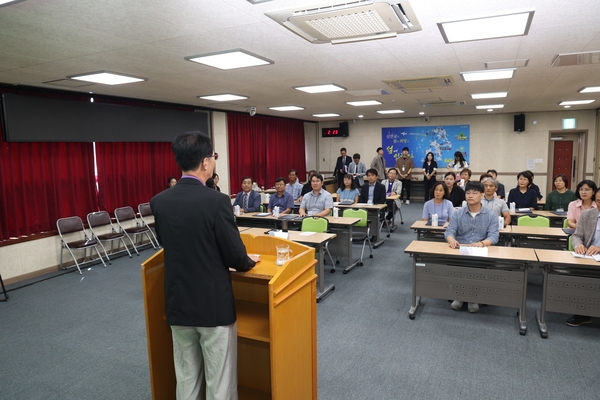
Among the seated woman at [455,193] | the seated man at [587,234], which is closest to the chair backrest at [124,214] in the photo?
the seated woman at [455,193]

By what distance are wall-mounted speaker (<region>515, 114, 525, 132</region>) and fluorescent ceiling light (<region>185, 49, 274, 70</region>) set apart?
33.0 feet

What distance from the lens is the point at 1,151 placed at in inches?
223

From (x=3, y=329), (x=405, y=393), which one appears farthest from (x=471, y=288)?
(x=3, y=329)

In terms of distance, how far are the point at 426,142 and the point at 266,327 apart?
12.1 m

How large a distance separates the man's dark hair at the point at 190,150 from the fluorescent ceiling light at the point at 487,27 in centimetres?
240

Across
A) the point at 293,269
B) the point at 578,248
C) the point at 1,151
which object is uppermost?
the point at 1,151

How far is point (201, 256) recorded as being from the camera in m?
1.97

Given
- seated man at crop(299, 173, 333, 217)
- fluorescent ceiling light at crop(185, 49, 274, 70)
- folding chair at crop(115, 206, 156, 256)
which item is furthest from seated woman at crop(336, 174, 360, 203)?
folding chair at crop(115, 206, 156, 256)

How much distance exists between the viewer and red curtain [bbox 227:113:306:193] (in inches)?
404

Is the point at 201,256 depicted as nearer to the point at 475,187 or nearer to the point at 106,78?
the point at 475,187

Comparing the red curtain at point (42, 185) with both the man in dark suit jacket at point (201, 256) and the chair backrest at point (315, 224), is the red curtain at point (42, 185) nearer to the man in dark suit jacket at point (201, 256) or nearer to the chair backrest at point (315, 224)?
the chair backrest at point (315, 224)

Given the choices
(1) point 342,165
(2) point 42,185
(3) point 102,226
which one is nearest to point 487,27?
(2) point 42,185

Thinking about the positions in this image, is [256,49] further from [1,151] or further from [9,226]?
[9,226]

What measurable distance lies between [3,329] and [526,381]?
509 centimetres
